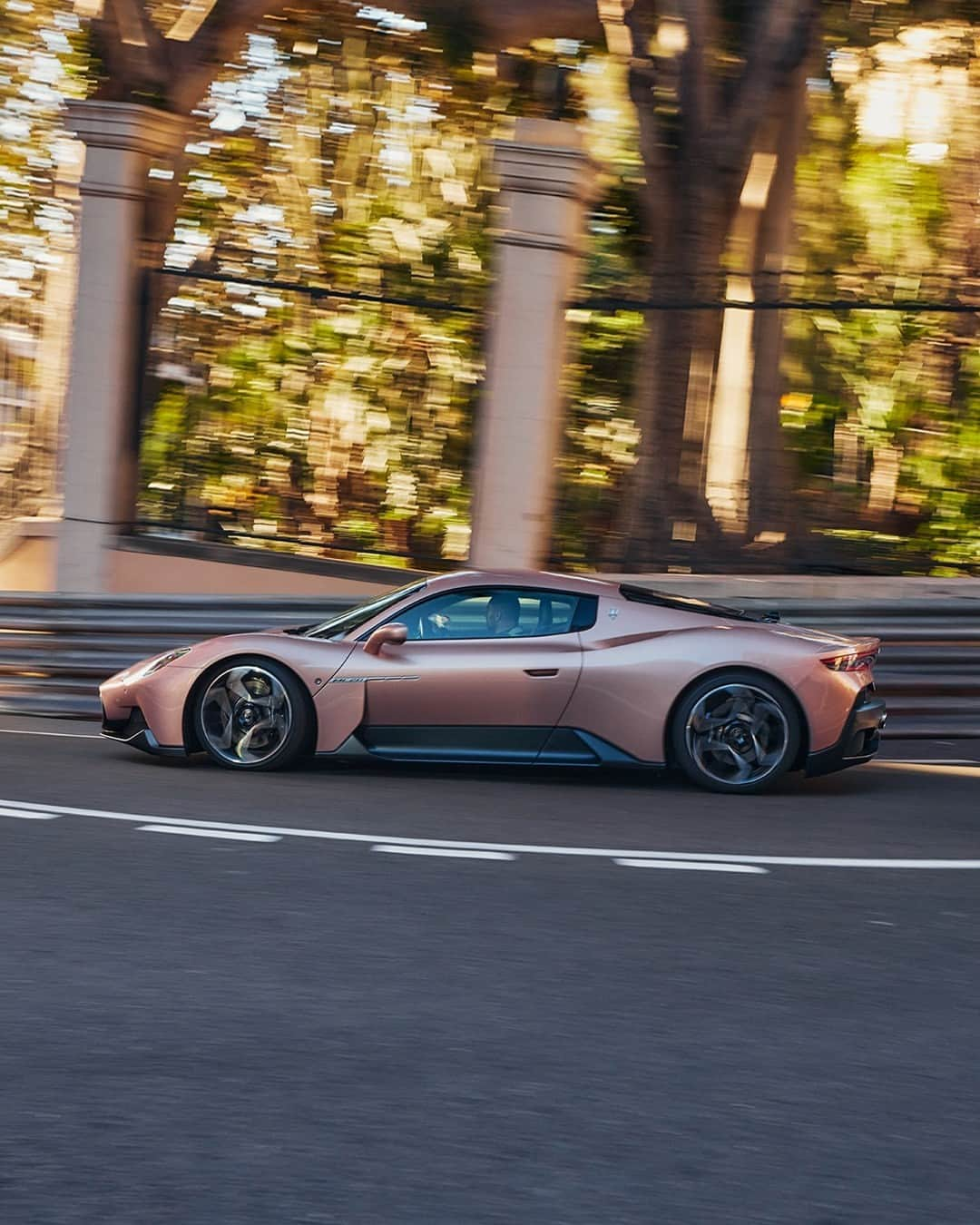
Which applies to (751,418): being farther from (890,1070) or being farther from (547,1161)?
(547,1161)

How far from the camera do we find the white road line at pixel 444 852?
23.9 ft

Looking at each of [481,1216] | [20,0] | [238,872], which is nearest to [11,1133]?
[481,1216]

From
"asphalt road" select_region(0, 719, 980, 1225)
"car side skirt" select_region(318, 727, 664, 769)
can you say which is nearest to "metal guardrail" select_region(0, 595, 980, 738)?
"car side skirt" select_region(318, 727, 664, 769)

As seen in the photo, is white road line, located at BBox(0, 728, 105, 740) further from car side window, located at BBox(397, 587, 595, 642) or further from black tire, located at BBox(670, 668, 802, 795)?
black tire, located at BBox(670, 668, 802, 795)

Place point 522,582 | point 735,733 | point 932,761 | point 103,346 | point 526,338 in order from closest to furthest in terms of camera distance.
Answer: point 735,733
point 522,582
point 932,761
point 526,338
point 103,346

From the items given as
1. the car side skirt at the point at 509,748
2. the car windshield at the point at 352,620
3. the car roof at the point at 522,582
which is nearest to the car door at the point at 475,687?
the car side skirt at the point at 509,748

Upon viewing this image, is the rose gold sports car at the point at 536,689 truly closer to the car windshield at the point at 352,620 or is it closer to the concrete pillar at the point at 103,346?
the car windshield at the point at 352,620

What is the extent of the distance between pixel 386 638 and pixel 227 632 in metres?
3.06

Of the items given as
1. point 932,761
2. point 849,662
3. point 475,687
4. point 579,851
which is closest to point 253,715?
point 475,687

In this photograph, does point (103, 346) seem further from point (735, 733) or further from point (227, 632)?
point (735, 733)

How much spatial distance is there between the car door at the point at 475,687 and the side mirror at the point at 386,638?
27 millimetres

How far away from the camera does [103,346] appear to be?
1410 cm

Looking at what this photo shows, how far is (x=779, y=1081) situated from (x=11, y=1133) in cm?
178

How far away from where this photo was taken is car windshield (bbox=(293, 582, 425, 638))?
9.77m
